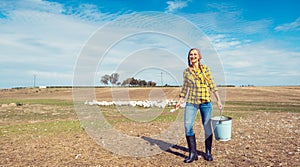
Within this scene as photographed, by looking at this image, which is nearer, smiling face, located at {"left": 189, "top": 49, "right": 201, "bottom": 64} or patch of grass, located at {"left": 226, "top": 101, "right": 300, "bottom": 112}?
smiling face, located at {"left": 189, "top": 49, "right": 201, "bottom": 64}

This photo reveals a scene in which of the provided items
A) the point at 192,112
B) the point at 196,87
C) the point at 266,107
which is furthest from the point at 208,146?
the point at 266,107

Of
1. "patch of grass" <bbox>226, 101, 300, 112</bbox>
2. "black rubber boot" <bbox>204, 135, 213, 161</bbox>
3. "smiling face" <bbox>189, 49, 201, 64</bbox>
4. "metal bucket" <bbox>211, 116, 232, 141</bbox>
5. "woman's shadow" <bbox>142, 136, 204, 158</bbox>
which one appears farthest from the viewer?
"patch of grass" <bbox>226, 101, 300, 112</bbox>

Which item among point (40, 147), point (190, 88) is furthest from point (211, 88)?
point (40, 147)

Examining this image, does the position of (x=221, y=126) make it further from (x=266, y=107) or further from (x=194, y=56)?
(x=266, y=107)

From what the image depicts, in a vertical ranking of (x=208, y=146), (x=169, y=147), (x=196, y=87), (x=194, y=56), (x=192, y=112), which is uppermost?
(x=194, y=56)

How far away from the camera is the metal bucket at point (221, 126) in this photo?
7.23 metres

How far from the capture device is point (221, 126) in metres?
7.38

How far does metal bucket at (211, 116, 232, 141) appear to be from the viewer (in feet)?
23.7

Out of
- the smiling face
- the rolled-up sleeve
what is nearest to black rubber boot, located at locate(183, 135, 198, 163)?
the rolled-up sleeve

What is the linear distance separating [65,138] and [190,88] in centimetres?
531

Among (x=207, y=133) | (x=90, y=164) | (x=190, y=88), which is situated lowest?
(x=90, y=164)

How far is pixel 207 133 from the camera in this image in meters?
6.45

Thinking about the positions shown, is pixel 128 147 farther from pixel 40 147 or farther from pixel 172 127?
pixel 172 127

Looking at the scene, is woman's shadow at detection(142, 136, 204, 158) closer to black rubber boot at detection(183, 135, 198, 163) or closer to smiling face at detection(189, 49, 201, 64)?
black rubber boot at detection(183, 135, 198, 163)
